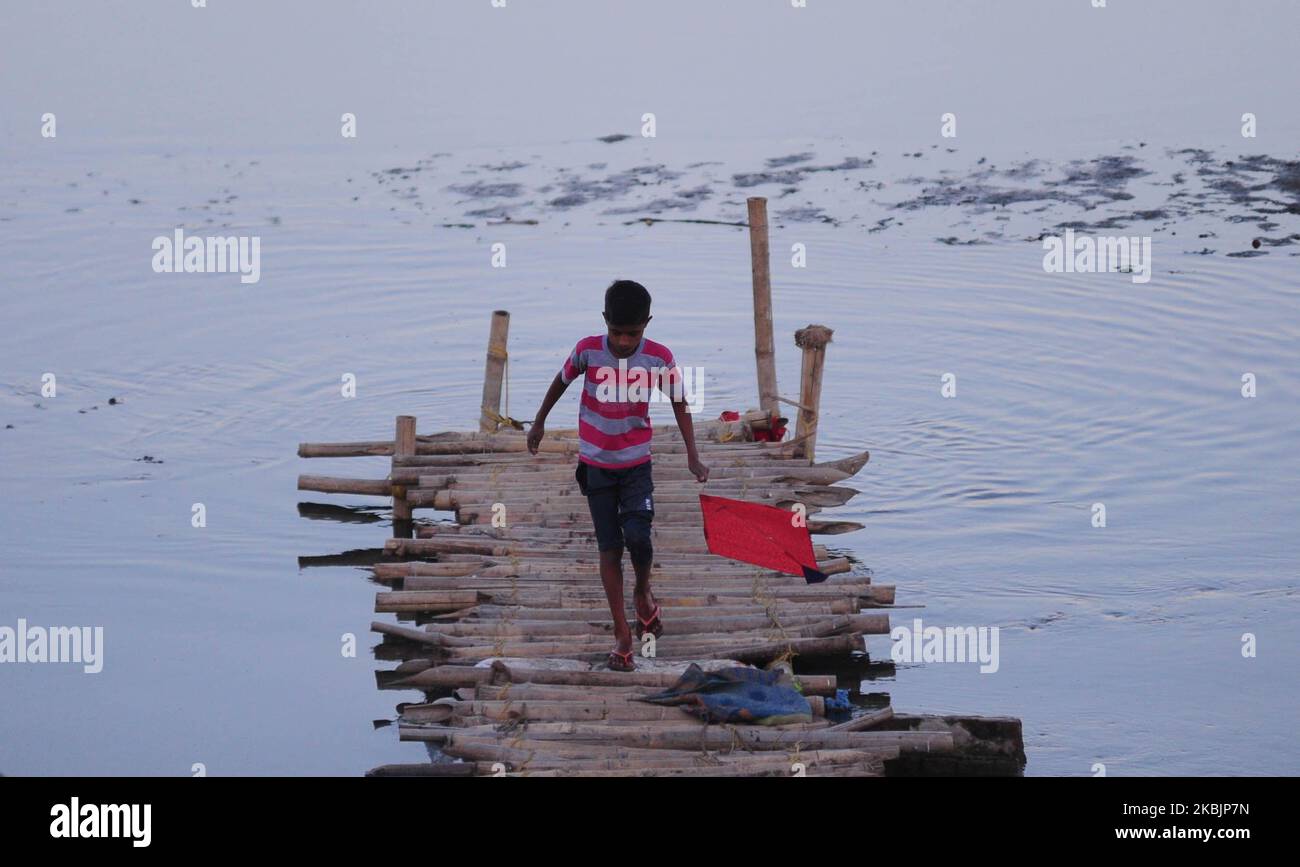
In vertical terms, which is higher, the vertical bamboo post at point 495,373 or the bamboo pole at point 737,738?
the vertical bamboo post at point 495,373

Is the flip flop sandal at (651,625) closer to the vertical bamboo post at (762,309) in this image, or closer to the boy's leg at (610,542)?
the boy's leg at (610,542)

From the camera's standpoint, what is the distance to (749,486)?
10.4 meters

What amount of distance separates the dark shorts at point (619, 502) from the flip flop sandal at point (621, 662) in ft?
1.73

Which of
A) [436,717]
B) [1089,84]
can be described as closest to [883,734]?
[436,717]

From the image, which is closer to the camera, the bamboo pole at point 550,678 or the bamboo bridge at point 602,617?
the bamboo bridge at point 602,617

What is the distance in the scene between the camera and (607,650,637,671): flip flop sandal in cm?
770

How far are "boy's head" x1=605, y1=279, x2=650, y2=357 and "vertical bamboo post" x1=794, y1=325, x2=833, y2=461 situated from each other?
387 centimetres

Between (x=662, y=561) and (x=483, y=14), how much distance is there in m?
21.6

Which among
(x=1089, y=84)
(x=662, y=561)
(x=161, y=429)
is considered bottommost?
(x=662, y=561)

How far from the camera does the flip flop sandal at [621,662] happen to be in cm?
770

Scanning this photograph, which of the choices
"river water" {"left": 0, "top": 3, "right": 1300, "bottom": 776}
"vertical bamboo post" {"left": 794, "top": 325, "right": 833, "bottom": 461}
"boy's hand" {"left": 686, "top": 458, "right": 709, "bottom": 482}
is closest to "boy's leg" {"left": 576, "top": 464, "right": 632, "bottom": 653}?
"boy's hand" {"left": 686, "top": 458, "right": 709, "bottom": 482}

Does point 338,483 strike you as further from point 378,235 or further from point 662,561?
point 378,235

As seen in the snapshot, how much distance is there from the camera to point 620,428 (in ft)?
24.8

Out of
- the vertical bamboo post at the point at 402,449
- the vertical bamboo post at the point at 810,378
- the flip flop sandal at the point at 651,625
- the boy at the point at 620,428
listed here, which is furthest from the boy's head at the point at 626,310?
the vertical bamboo post at the point at 810,378
